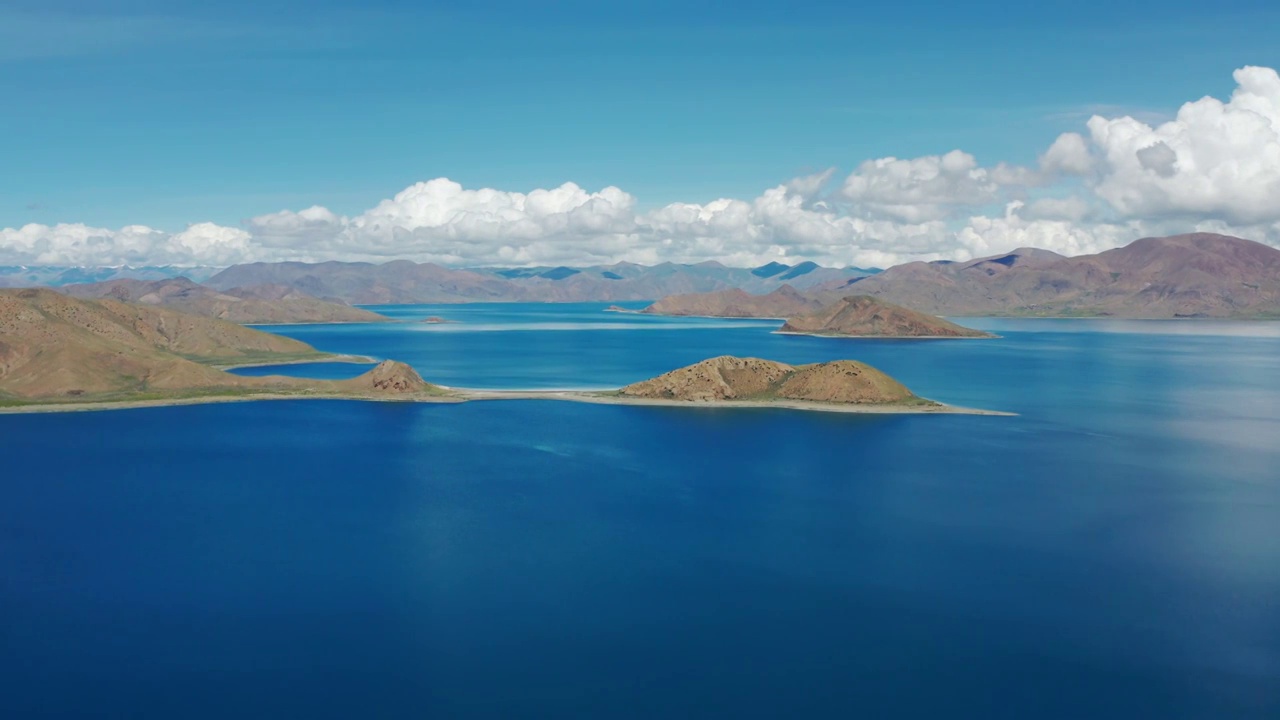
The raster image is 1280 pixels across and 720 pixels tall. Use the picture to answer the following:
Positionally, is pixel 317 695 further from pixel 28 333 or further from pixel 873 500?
pixel 28 333

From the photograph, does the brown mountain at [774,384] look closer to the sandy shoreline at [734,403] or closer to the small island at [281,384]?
the small island at [281,384]

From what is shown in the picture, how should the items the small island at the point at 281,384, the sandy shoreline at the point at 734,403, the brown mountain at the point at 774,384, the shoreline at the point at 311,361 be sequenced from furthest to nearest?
the shoreline at the point at 311,361 < the brown mountain at the point at 774,384 < the small island at the point at 281,384 < the sandy shoreline at the point at 734,403

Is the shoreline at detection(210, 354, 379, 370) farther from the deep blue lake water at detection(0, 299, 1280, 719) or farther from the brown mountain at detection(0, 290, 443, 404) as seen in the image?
the deep blue lake water at detection(0, 299, 1280, 719)

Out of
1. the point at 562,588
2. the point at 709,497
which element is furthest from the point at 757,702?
the point at 709,497

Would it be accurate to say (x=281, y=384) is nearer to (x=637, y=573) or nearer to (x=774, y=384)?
(x=774, y=384)

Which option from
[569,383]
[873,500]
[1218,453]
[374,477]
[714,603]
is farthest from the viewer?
[569,383]

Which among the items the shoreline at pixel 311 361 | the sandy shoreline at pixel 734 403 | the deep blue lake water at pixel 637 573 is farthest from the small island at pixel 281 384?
the shoreline at pixel 311 361
